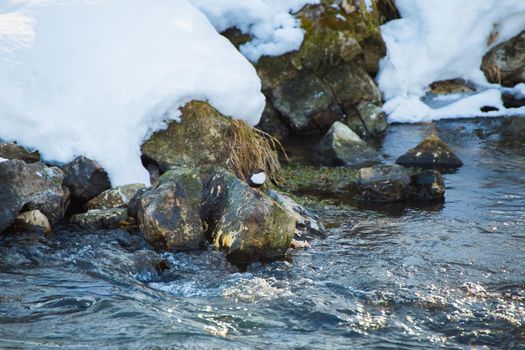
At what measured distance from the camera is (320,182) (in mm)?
8961

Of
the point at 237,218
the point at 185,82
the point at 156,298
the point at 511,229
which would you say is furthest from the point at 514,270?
the point at 185,82

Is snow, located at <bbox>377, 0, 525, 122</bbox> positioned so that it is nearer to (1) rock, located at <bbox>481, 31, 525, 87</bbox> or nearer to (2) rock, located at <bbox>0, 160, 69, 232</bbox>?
(1) rock, located at <bbox>481, 31, 525, 87</bbox>

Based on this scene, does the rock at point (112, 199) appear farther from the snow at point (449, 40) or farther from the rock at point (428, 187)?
the snow at point (449, 40)

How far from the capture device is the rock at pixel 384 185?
27.0 feet

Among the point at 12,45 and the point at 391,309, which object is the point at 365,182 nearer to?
the point at 391,309

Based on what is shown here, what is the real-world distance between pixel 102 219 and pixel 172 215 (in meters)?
0.89

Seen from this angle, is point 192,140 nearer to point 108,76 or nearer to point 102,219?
point 108,76

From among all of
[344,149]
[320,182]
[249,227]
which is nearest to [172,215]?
[249,227]

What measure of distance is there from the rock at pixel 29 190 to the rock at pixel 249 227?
5.45 ft

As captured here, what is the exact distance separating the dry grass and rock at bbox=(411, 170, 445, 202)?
6.15 ft

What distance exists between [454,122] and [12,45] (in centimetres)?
820

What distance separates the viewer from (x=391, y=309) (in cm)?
494

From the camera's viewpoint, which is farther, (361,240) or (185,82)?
(185,82)

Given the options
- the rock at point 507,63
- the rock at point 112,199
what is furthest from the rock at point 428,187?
the rock at point 507,63
